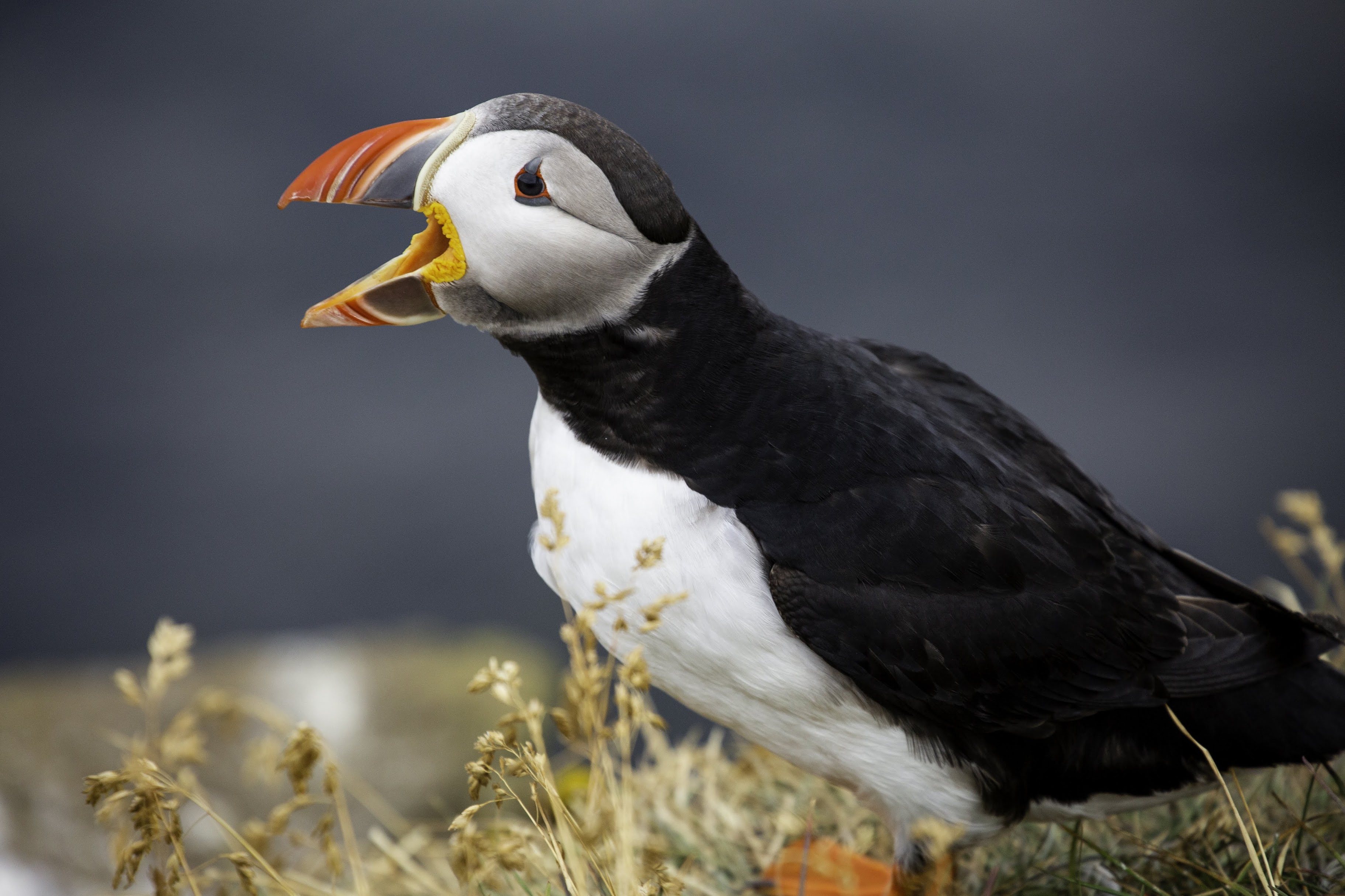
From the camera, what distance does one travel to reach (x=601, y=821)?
1.44m

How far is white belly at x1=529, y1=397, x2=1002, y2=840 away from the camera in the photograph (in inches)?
69.5

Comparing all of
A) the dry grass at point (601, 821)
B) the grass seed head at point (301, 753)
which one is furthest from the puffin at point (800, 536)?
the grass seed head at point (301, 753)

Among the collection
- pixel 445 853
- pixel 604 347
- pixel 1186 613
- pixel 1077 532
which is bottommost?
pixel 445 853

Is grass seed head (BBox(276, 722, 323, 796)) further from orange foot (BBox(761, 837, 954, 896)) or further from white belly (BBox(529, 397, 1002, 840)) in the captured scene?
orange foot (BBox(761, 837, 954, 896))

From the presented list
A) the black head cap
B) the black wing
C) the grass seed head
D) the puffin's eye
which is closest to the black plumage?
the black wing

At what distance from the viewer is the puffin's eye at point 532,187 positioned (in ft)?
5.31

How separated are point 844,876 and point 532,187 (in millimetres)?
1394

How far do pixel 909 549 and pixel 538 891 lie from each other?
0.99 meters

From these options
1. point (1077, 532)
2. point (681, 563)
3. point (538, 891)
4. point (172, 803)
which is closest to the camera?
point (172, 803)

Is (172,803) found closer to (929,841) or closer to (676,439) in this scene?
(676,439)

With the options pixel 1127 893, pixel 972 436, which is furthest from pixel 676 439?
pixel 1127 893

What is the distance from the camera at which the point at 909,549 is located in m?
1.78

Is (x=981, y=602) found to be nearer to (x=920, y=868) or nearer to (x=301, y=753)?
(x=920, y=868)

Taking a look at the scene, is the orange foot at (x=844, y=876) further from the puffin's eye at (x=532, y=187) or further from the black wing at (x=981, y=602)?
the puffin's eye at (x=532, y=187)
